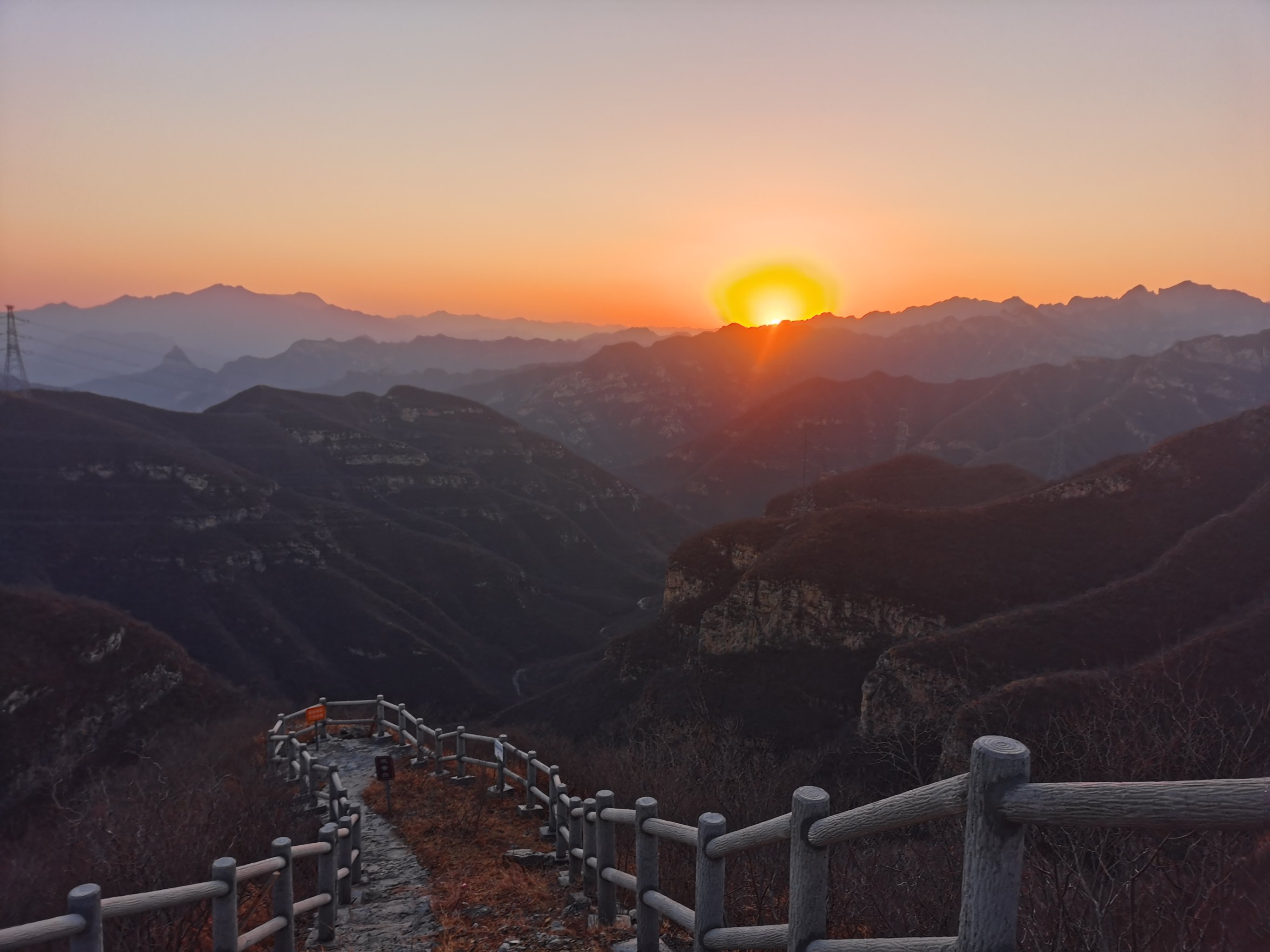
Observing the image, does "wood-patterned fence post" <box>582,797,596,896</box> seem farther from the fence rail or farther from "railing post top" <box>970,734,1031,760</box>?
"railing post top" <box>970,734,1031,760</box>

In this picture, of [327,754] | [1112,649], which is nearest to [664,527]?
[1112,649]

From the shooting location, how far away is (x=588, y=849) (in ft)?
28.0

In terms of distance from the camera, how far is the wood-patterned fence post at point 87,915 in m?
4.13

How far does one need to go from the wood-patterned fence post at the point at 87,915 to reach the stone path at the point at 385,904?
408 centimetres

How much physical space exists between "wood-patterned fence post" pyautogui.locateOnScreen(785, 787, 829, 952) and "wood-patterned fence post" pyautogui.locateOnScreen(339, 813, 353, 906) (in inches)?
305

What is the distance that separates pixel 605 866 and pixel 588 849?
119 centimetres

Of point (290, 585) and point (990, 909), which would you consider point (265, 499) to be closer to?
point (290, 585)

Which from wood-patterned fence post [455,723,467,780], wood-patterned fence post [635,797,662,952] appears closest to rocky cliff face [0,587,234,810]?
wood-patterned fence post [455,723,467,780]

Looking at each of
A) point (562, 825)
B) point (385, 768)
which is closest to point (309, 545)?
point (385, 768)

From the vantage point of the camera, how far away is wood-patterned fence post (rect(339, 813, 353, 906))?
30.1ft

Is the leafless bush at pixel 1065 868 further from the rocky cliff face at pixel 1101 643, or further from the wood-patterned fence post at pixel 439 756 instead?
the rocky cliff face at pixel 1101 643

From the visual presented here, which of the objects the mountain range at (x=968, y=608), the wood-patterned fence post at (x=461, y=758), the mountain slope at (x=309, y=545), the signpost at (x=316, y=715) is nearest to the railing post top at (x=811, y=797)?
the wood-patterned fence post at (x=461, y=758)

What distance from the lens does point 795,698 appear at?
2170 inches

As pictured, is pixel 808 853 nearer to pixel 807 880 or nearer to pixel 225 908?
pixel 807 880
